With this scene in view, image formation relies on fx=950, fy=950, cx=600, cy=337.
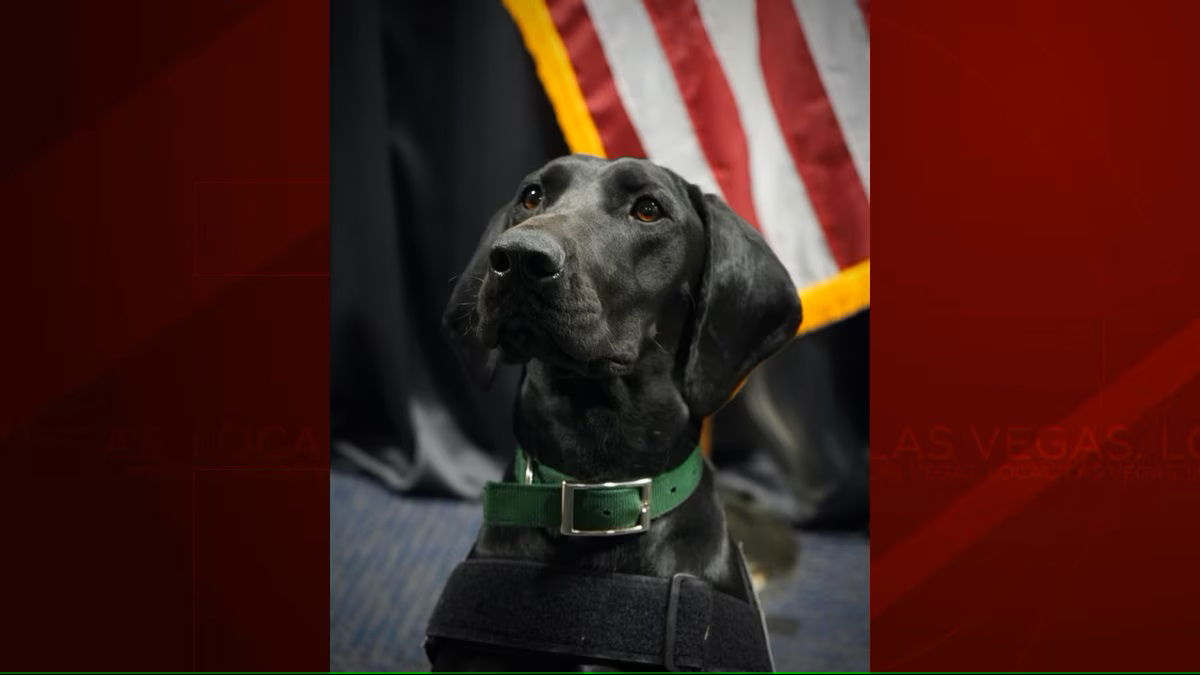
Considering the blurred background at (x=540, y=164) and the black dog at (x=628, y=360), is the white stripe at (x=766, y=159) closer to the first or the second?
the blurred background at (x=540, y=164)

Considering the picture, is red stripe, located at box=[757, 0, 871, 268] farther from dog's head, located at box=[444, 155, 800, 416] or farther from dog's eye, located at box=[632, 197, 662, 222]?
dog's eye, located at box=[632, 197, 662, 222]

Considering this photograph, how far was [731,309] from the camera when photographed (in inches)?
65.4

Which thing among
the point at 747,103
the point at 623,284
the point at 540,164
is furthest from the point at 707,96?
the point at 623,284

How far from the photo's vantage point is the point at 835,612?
1.99 metres

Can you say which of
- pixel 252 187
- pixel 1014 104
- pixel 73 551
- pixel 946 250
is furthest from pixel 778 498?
pixel 73 551

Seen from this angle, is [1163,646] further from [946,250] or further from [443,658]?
[443,658]

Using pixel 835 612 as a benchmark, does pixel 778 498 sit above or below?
above

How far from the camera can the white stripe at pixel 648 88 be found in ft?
6.36

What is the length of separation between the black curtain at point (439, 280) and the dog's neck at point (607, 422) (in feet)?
1.00

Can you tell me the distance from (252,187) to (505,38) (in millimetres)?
584

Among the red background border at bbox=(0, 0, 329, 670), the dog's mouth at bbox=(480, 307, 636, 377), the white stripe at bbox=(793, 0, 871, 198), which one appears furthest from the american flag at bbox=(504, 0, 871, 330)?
the dog's mouth at bbox=(480, 307, 636, 377)

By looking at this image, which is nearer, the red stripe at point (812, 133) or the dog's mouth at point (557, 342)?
the dog's mouth at point (557, 342)

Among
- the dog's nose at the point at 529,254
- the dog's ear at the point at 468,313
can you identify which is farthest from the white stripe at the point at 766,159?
the dog's nose at the point at 529,254

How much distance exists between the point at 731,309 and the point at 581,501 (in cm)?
43
